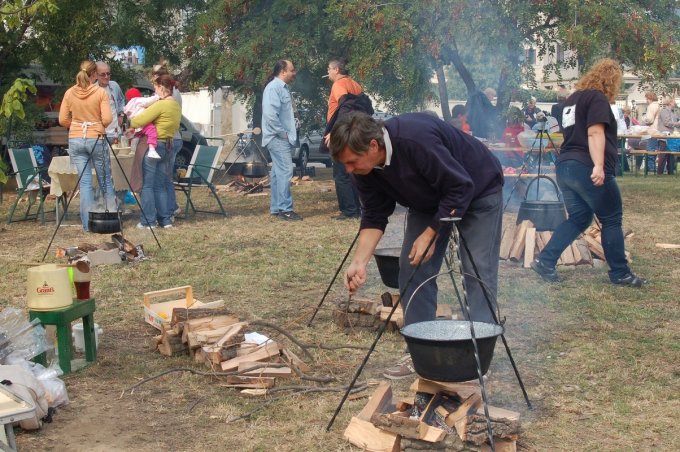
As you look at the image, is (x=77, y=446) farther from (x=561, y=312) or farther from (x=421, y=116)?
(x=561, y=312)

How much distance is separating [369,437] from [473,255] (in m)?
1.19

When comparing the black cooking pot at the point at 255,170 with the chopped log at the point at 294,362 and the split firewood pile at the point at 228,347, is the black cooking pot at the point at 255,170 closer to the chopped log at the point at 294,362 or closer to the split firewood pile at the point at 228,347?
the split firewood pile at the point at 228,347

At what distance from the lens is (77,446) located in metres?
4.15

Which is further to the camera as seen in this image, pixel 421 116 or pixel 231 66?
pixel 231 66

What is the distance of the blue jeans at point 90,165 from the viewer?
9.95 metres

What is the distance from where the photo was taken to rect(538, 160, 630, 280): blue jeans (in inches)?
277

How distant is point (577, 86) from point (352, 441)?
4.20 m

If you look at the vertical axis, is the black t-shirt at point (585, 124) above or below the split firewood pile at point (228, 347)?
above

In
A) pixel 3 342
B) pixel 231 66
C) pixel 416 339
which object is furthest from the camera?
pixel 231 66

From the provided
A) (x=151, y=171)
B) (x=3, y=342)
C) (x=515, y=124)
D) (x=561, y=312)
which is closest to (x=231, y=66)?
(x=151, y=171)

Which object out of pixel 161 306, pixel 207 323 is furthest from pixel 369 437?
pixel 161 306

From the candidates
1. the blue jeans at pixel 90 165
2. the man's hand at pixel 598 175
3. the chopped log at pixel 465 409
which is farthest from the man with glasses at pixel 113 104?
the chopped log at pixel 465 409

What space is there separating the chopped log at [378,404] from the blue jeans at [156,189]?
649 centimetres

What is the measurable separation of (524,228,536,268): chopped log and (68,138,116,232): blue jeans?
180 inches
